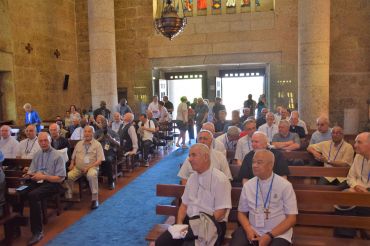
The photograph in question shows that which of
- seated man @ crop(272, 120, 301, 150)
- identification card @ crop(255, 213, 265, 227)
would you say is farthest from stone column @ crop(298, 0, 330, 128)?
identification card @ crop(255, 213, 265, 227)

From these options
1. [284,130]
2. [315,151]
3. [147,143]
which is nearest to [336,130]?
[315,151]

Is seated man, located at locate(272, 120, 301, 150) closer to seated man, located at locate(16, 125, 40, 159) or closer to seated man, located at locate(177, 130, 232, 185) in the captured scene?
seated man, located at locate(177, 130, 232, 185)

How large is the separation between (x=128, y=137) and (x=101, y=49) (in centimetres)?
486

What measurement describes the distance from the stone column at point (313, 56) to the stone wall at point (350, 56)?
2.86 metres

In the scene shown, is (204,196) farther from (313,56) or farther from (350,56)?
(350,56)

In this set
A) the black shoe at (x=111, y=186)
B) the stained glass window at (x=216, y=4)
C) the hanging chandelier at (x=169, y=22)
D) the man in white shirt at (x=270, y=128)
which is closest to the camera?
the black shoe at (x=111, y=186)

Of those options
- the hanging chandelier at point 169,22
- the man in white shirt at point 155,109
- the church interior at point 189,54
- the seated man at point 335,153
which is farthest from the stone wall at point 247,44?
the seated man at point 335,153

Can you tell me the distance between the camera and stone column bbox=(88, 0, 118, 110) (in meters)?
12.6

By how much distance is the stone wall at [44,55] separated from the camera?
12.9 m

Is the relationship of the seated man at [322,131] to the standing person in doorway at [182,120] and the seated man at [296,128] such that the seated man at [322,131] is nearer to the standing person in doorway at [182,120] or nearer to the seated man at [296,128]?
the seated man at [296,128]

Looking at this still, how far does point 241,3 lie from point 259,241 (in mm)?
12987

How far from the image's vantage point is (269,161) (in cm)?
353

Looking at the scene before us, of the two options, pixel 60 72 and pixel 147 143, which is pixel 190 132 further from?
pixel 60 72

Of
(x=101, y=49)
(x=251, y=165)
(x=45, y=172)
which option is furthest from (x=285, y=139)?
(x=101, y=49)
